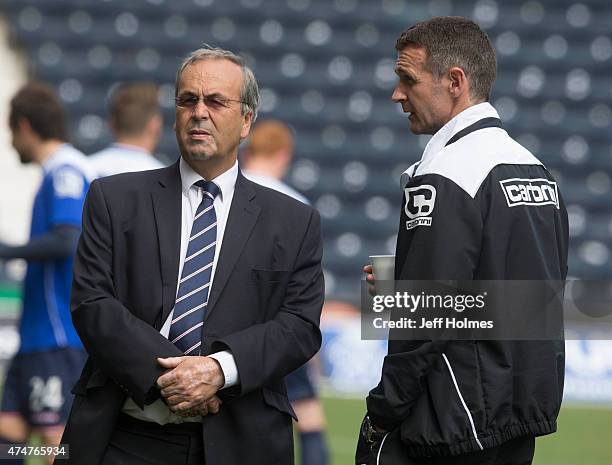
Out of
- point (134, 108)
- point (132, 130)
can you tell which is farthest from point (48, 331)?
point (134, 108)

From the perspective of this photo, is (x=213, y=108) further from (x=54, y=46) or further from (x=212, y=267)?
(x=54, y=46)

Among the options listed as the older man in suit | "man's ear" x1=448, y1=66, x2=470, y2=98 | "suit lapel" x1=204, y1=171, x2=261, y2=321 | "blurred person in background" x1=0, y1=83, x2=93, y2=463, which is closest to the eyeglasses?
the older man in suit

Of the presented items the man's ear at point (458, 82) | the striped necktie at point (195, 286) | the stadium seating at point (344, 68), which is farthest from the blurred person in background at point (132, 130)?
Answer: the stadium seating at point (344, 68)

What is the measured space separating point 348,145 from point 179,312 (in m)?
10.7

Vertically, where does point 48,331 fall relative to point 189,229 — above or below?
below

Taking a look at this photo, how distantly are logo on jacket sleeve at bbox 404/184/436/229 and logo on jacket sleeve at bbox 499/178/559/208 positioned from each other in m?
0.18

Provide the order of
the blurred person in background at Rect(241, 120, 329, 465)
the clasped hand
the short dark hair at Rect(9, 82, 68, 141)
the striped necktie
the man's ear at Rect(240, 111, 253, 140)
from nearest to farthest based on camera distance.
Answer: the clasped hand
the striped necktie
the man's ear at Rect(240, 111, 253, 140)
the short dark hair at Rect(9, 82, 68, 141)
the blurred person in background at Rect(241, 120, 329, 465)

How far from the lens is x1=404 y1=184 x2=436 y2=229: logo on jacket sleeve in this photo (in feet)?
9.27

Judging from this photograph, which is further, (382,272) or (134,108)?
(134,108)

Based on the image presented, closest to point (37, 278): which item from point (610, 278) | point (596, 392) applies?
point (596, 392)

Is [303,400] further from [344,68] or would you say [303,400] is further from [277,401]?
[344,68]

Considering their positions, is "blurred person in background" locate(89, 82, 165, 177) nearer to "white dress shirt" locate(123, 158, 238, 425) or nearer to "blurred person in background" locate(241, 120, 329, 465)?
"blurred person in background" locate(241, 120, 329, 465)

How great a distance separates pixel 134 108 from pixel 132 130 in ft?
0.48

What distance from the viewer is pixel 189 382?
9.21 ft
